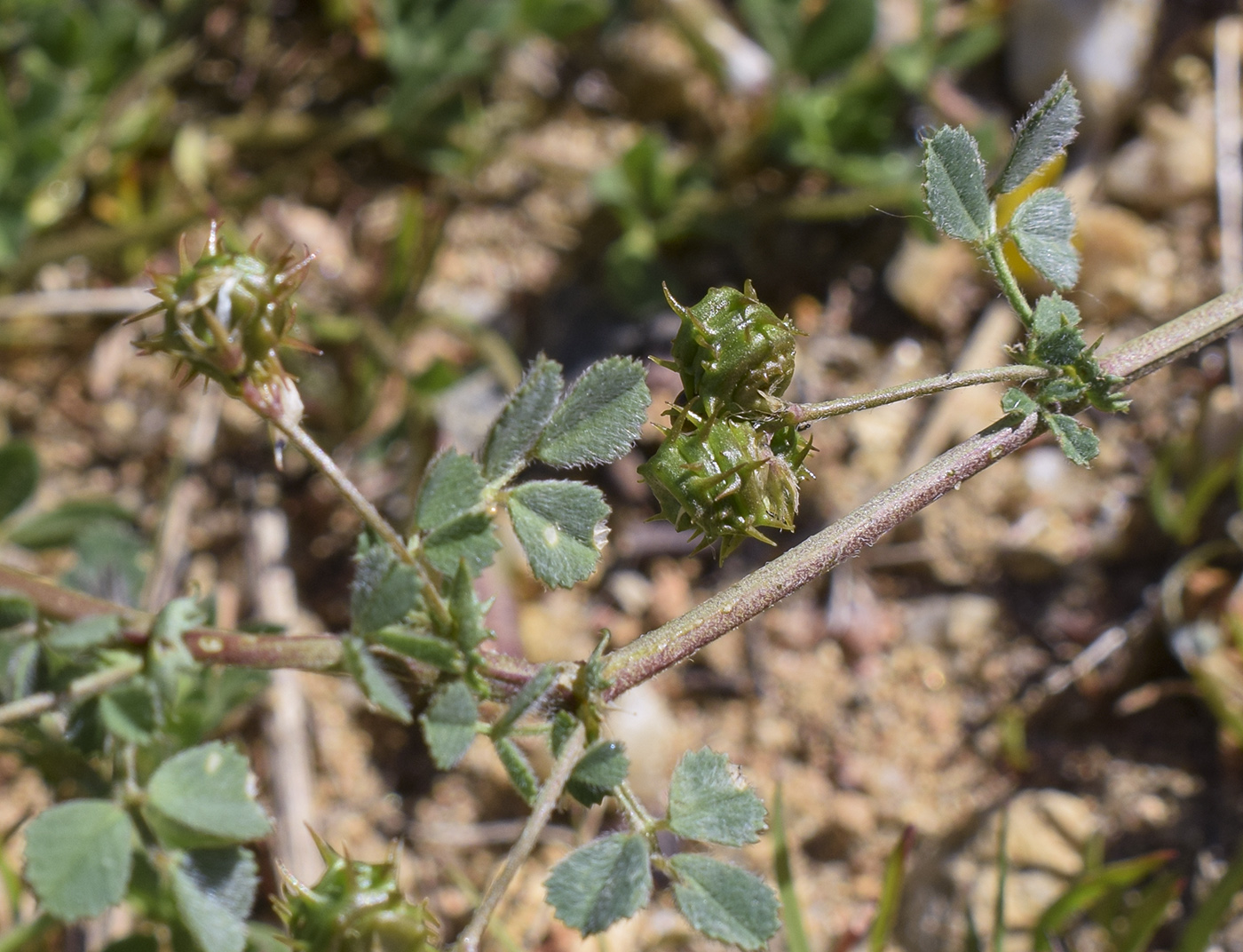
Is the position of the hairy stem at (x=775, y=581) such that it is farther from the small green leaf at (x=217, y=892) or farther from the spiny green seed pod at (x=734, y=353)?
the small green leaf at (x=217, y=892)

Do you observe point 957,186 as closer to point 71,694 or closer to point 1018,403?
point 1018,403

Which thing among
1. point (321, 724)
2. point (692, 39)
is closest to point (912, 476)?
point (321, 724)

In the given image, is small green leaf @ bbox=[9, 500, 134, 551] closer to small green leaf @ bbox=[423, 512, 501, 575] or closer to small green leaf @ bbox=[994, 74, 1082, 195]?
small green leaf @ bbox=[423, 512, 501, 575]

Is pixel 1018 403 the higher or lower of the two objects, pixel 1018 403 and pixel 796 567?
the higher

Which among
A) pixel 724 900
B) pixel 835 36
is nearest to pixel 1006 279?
pixel 724 900

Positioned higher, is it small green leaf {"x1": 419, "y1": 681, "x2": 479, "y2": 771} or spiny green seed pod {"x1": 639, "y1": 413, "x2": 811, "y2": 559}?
spiny green seed pod {"x1": 639, "y1": 413, "x2": 811, "y2": 559}

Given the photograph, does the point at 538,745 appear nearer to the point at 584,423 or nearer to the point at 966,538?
the point at 966,538

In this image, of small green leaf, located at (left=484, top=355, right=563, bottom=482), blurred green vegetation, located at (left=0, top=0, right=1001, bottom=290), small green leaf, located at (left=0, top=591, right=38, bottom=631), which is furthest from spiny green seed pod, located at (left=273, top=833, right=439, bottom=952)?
blurred green vegetation, located at (left=0, top=0, right=1001, bottom=290)
